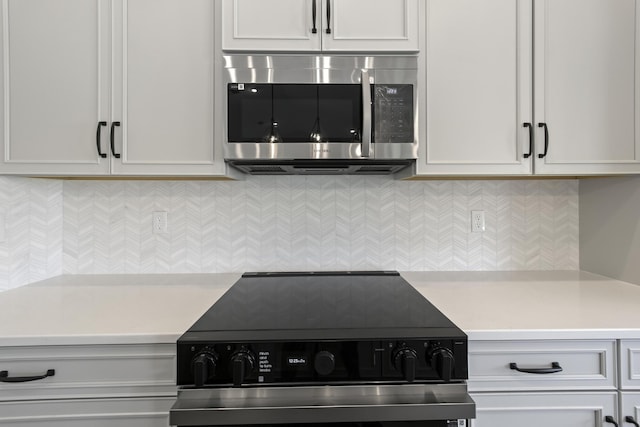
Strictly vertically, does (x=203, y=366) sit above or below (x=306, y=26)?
below

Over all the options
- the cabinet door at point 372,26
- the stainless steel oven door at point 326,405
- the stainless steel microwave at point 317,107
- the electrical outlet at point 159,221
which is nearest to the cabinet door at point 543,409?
the stainless steel oven door at point 326,405

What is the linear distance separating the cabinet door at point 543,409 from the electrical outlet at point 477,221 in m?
0.88

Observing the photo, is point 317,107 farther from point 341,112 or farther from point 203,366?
point 203,366

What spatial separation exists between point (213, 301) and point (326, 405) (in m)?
0.56

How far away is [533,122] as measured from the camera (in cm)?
154

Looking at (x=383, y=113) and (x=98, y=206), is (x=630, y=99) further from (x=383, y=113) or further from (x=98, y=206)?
(x=98, y=206)

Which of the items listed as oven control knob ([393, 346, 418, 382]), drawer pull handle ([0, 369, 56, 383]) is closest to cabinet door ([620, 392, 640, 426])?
oven control knob ([393, 346, 418, 382])

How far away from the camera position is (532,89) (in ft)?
5.06

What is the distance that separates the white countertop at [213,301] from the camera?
3.64 feet

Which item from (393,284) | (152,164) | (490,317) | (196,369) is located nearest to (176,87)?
(152,164)

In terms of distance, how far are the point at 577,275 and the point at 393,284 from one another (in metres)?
0.87

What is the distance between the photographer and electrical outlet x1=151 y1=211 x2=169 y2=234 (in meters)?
1.86

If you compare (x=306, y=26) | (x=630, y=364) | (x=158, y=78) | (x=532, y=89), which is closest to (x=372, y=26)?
(x=306, y=26)

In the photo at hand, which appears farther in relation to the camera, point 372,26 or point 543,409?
point 372,26
